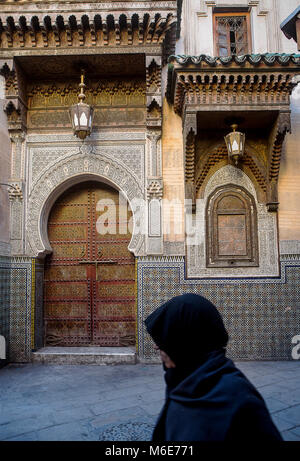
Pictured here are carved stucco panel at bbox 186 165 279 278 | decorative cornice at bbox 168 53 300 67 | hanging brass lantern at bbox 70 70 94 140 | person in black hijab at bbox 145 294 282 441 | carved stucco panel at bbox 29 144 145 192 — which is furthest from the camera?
carved stucco panel at bbox 29 144 145 192

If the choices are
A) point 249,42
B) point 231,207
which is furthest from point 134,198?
point 249,42

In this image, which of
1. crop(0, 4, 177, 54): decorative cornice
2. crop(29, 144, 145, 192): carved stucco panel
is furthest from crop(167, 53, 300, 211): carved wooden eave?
crop(29, 144, 145, 192): carved stucco panel

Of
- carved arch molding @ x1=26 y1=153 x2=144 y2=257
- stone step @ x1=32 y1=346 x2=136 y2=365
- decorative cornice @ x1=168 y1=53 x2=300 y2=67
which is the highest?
decorative cornice @ x1=168 y1=53 x2=300 y2=67

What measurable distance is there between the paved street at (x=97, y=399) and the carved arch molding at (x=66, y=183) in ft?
5.97

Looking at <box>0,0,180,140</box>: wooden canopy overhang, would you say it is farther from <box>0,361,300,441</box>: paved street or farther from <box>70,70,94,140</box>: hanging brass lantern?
<box>0,361,300,441</box>: paved street

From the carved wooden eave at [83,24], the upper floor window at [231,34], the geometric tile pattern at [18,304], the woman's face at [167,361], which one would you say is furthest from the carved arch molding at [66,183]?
the woman's face at [167,361]

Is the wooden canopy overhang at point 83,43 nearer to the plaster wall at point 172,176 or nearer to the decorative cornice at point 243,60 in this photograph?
the plaster wall at point 172,176

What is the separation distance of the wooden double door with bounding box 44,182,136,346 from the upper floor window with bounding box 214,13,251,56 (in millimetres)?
3023

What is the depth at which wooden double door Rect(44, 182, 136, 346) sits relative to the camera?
6047mm

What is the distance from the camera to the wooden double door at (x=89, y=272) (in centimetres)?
605

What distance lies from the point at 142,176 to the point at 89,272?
5.83ft

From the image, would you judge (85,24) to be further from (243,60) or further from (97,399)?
(97,399)

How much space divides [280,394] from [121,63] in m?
5.06

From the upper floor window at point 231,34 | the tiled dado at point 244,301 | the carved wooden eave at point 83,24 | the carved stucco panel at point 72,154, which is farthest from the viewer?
the upper floor window at point 231,34
